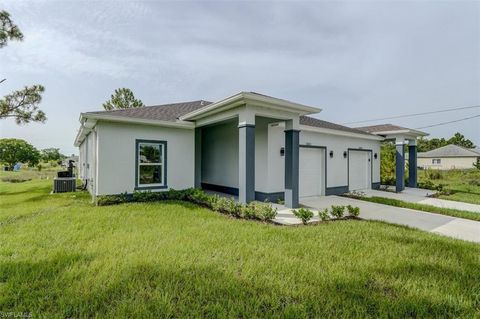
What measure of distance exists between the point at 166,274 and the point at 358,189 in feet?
41.7

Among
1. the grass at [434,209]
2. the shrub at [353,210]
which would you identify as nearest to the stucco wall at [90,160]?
the shrub at [353,210]

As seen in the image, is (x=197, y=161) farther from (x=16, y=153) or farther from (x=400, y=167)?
(x=16, y=153)

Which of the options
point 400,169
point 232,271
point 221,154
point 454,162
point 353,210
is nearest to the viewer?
point 232,271

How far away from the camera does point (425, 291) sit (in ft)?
9.86

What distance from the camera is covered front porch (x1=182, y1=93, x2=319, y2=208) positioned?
7348 millimetres

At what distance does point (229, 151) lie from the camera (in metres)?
11.4

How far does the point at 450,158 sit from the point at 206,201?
159 ft

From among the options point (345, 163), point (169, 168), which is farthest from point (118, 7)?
point (345, 163)

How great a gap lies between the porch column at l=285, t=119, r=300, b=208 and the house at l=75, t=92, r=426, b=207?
4cm

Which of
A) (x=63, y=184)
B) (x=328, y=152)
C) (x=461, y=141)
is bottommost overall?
(x=63, y=184)

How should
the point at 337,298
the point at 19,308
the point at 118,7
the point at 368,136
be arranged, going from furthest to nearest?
1. the point at 368,136
2. the point at 118,7
3. the point at 337,298
4. the point at 19,308

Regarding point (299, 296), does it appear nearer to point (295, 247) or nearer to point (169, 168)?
point (295, 247)

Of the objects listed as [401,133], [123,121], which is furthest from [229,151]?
[401,133]

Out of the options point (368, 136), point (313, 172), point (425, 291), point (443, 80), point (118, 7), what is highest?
point (443, 80)
